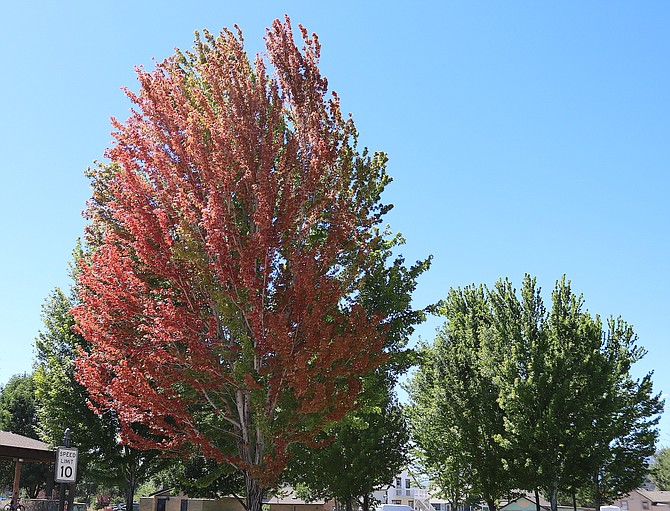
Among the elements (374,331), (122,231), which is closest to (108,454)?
(122,231)

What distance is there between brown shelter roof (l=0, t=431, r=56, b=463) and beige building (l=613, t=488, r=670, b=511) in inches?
2620

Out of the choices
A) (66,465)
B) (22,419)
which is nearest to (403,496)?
(22,419)

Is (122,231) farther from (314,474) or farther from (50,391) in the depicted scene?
(314,474)

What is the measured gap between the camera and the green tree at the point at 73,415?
1948cm

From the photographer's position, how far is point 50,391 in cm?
1961

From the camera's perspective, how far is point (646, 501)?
71.5m

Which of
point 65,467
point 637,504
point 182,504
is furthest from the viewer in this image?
point 637,504

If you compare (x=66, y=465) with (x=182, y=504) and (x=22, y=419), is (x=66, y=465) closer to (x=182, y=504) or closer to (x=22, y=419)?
(x=182, y=504)

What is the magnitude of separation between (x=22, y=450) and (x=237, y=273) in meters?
17.3

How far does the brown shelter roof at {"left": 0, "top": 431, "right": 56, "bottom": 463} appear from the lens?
2292 centimetres

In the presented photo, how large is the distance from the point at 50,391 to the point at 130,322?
8.97 m

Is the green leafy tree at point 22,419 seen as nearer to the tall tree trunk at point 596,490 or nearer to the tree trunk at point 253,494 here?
the tree trunk at point 253,494

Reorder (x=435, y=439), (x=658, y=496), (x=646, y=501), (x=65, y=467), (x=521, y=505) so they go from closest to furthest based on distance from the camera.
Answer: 1. (x=65, y=467)
2. (x=435, y=439)
3. (x=521, y=505)
4. (x=646, y=501)
5. (x=658, y=496)

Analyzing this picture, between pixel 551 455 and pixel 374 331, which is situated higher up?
pixel 374 331
